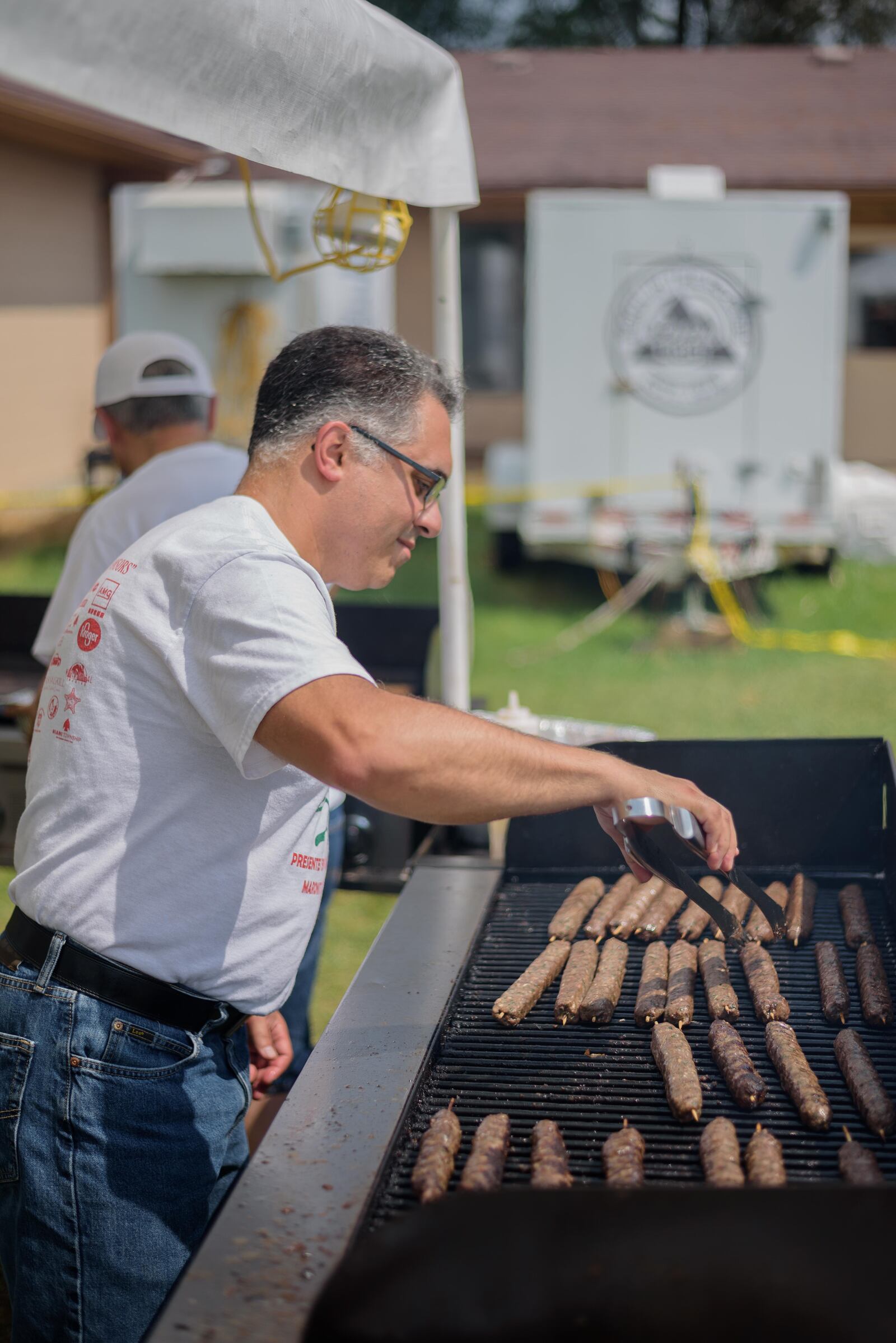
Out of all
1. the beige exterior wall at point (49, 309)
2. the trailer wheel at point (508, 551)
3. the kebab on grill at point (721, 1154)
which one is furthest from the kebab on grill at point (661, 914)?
the beige exterior wall at point (49, 309)

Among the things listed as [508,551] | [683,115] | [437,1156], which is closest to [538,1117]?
[437,1156]

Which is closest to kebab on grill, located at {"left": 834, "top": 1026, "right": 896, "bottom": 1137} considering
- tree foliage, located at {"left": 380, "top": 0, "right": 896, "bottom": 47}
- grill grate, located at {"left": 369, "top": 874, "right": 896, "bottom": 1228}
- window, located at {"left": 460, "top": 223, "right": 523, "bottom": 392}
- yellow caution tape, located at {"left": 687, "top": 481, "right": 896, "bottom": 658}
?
grill grate, located at {"left": 369, "top": 874, "right": 896, "bottom": 1228}

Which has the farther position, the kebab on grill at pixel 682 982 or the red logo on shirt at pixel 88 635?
the kebab on grill at pixel 682 982

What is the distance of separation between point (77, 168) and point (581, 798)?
570 inches

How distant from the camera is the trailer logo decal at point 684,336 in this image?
10969 millimetres

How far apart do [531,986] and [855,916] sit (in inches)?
31.0

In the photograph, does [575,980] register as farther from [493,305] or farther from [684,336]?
[493,305]

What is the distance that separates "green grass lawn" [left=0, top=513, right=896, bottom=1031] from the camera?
8.10m

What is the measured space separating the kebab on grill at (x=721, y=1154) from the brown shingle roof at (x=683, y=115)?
13586mm

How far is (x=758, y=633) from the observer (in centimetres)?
1073

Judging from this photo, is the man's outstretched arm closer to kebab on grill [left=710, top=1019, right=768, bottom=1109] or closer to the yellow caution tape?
kebab on grill [left=710, top=1019, right=768, bottom=1109]

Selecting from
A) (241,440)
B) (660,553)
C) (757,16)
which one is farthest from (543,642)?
(757,16)

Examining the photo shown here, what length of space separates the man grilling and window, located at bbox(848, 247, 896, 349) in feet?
46.5

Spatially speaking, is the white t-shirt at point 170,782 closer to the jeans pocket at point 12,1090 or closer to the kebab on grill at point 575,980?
the jeans pocket at point 12,1090
